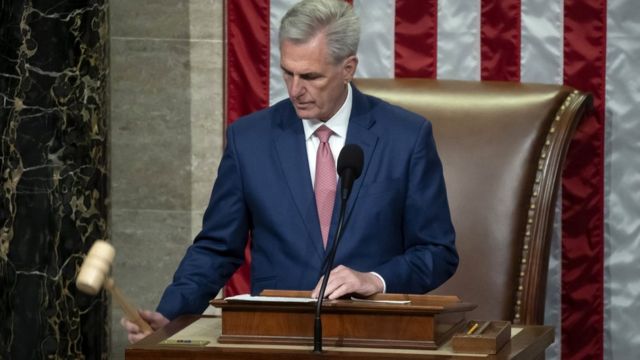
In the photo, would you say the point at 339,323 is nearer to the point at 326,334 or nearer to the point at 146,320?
the point at 326,334

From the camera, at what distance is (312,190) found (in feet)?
11.9

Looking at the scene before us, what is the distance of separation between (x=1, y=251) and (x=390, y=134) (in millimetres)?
1732

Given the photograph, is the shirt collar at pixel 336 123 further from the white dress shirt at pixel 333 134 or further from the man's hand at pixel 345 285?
the man's hand at pixel 345 285

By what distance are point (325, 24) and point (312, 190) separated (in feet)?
1.52

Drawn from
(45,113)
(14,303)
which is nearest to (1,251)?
(14,303)

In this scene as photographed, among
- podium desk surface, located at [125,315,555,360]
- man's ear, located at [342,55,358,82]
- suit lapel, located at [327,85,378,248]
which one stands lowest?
podium desk surface, located at [125,315,555,360]

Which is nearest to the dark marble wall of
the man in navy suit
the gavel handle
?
the man in navy suit

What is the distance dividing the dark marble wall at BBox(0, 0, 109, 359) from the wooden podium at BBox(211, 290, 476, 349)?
196 centimetres

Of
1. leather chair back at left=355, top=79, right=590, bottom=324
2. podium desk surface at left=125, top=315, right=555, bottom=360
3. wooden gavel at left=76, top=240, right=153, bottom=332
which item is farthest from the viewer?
leather chair back at left=355, top=79, right=590, bottom=324

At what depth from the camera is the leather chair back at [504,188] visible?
429 centimetres

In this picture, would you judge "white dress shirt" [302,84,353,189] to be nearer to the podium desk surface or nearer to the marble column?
the podium desk surface

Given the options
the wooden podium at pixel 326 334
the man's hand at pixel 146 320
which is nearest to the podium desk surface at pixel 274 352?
Answer: the wooden podium at pixel 326 334

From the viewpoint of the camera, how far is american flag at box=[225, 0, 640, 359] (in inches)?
188

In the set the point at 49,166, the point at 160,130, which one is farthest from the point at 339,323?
the point at 160,130
